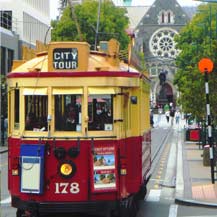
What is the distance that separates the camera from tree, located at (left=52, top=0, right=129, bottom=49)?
69.7 meters

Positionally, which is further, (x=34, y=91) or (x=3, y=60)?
(x=3, y=60)

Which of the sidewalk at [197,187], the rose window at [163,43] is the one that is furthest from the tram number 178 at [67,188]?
the rose window at [163,43]

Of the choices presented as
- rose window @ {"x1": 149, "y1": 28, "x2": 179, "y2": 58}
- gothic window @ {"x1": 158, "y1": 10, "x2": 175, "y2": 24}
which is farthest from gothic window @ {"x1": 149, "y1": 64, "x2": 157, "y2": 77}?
gothic window @ {"x1": 158, "y1": 10, "x2": 175, "y2": 24}

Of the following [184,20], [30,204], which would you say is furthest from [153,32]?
[30,204]

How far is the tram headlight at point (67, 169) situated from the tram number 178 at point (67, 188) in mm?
137

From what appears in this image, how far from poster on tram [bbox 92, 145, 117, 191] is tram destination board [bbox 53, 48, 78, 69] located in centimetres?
134

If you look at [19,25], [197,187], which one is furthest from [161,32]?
[197,187]

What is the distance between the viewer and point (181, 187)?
19.5m

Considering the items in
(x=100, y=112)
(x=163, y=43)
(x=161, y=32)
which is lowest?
(x=100, y=112)

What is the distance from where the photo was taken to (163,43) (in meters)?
132

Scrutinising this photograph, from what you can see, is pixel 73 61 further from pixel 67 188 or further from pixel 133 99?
pixel 67 188

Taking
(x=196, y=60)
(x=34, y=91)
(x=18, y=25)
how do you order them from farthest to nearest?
1. (x=18, y=25)
2. (x=196, y=60)
3. (x=34, y=91)

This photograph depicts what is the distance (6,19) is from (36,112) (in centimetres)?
5347

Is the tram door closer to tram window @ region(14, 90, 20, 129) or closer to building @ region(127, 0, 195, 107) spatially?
tram window @ region(14, 90, 20, 129)
